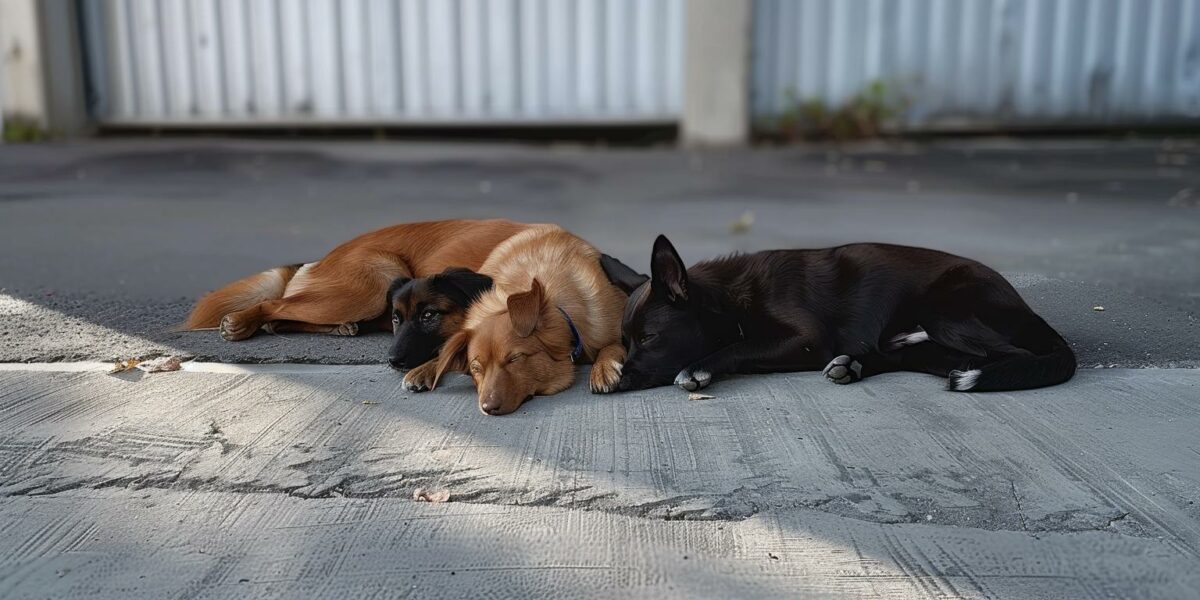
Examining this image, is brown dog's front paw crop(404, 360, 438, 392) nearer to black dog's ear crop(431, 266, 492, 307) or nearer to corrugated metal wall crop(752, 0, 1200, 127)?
black dog's ear crop(431, 266, 492, 307)

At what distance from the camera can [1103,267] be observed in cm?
584

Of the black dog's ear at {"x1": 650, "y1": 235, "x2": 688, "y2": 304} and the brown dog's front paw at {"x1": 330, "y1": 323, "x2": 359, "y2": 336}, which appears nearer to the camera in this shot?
the black dog's ear at {"x1": 650, "y1": 235, "x2": 688, "y2": 304}

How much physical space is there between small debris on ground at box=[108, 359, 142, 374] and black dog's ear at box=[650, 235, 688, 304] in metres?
2.06

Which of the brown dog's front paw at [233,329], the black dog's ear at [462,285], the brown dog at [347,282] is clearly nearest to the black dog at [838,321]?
the black dog's ear at [462,285]

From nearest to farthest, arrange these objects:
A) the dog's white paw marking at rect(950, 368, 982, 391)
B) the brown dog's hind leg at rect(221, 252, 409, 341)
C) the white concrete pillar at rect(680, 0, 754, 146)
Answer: the dog's white paw marking at rect(950, 368, 982, 391), the brown dog's hind leg at rect(221, 252, 409, 341), the white concrete pillar at rect(680, 0, 754, 146)

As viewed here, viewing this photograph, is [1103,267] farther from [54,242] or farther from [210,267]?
[54,242]

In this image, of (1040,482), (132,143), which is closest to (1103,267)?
(1040,482)

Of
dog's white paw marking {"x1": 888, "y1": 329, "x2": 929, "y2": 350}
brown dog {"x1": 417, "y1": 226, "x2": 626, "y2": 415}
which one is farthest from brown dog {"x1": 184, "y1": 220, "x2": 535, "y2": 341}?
dog's white paw marking {"x1": 888, "y1": 329, "x2": 929, "y2": 350}

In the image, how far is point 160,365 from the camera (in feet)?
13.3

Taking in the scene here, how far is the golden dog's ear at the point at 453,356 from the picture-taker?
387 centimetres

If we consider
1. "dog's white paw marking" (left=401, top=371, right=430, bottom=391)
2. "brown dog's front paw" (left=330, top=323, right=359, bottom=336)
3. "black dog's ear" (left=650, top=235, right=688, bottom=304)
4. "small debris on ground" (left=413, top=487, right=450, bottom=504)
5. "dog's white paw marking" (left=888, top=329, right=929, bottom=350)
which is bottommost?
"small debris on ground" (left=413, top=487, right=450, bottom=504)

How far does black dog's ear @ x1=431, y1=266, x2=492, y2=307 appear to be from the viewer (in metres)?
4.23

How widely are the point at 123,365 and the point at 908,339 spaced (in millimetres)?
3089

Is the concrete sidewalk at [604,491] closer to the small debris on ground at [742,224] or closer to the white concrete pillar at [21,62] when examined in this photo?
the small debris on ground at [742,224]
